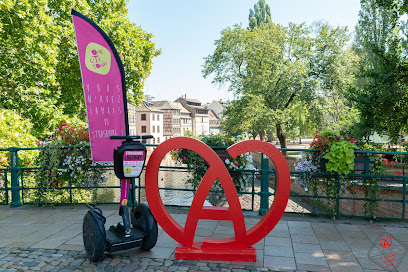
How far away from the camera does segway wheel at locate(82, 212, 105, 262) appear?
12.1ft

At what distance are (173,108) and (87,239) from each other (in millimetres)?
70982

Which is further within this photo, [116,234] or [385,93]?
[385,93]

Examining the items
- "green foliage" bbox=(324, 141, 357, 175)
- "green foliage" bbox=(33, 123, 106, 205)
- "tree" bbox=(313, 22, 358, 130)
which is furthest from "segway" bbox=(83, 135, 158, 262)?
"tree" bbox=(313, 22, 358, 130)

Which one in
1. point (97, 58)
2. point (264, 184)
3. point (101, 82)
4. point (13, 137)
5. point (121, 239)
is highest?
point (97, 58)

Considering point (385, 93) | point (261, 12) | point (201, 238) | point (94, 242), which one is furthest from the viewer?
point (261, 12)

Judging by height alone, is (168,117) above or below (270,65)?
below

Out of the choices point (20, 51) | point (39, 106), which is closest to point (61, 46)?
point (20, 51)

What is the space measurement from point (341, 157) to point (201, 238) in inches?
107

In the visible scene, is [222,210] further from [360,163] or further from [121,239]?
[360,163]

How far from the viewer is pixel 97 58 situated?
4.67m

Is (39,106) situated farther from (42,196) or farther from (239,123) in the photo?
(239,123)

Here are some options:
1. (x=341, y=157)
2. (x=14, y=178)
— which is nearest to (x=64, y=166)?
(x=14, y=178)

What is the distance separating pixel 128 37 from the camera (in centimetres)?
1875

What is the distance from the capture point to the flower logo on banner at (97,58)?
4.64 m
